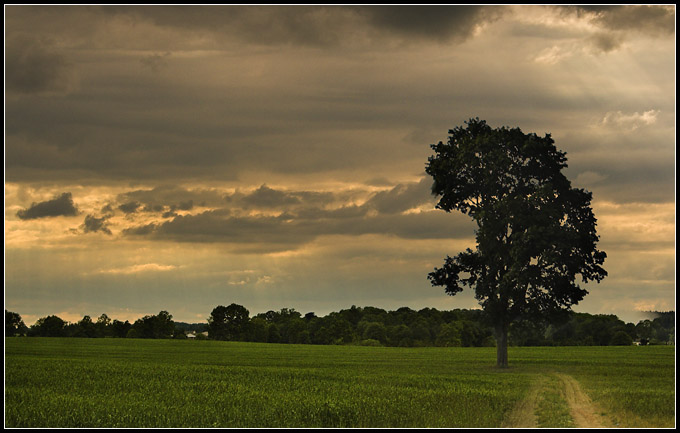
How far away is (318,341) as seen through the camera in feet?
488

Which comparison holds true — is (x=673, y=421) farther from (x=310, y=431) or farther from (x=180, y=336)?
(x=180, y=336)

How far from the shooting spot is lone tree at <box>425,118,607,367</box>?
154 ft

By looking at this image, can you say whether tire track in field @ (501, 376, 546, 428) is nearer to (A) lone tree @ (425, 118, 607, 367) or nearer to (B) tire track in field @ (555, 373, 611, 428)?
(B) tire track in field @ (555, 373, 611, 428)

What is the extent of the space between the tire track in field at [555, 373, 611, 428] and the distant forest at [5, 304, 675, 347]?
81033 millimetres

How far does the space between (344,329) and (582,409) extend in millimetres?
124431

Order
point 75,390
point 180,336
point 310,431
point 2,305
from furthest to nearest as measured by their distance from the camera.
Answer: point 180,336
point 75,390
point 2,305
point 310,431

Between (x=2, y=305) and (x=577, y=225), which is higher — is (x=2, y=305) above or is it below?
below

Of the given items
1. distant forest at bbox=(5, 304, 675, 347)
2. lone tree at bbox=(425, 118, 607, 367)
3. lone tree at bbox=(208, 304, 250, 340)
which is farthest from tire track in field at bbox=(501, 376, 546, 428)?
lone tree at bbox=(208, 304, 250, 340)

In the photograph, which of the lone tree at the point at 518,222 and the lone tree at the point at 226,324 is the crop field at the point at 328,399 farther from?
the lone tree at the point at 226,324

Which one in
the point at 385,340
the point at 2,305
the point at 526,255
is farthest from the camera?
the point at 385,340

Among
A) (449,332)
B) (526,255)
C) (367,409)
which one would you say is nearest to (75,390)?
(367,409)

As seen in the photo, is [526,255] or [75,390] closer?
[75,390]

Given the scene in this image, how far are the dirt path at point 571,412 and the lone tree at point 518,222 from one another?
14.8 meters

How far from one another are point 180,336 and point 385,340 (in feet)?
162
